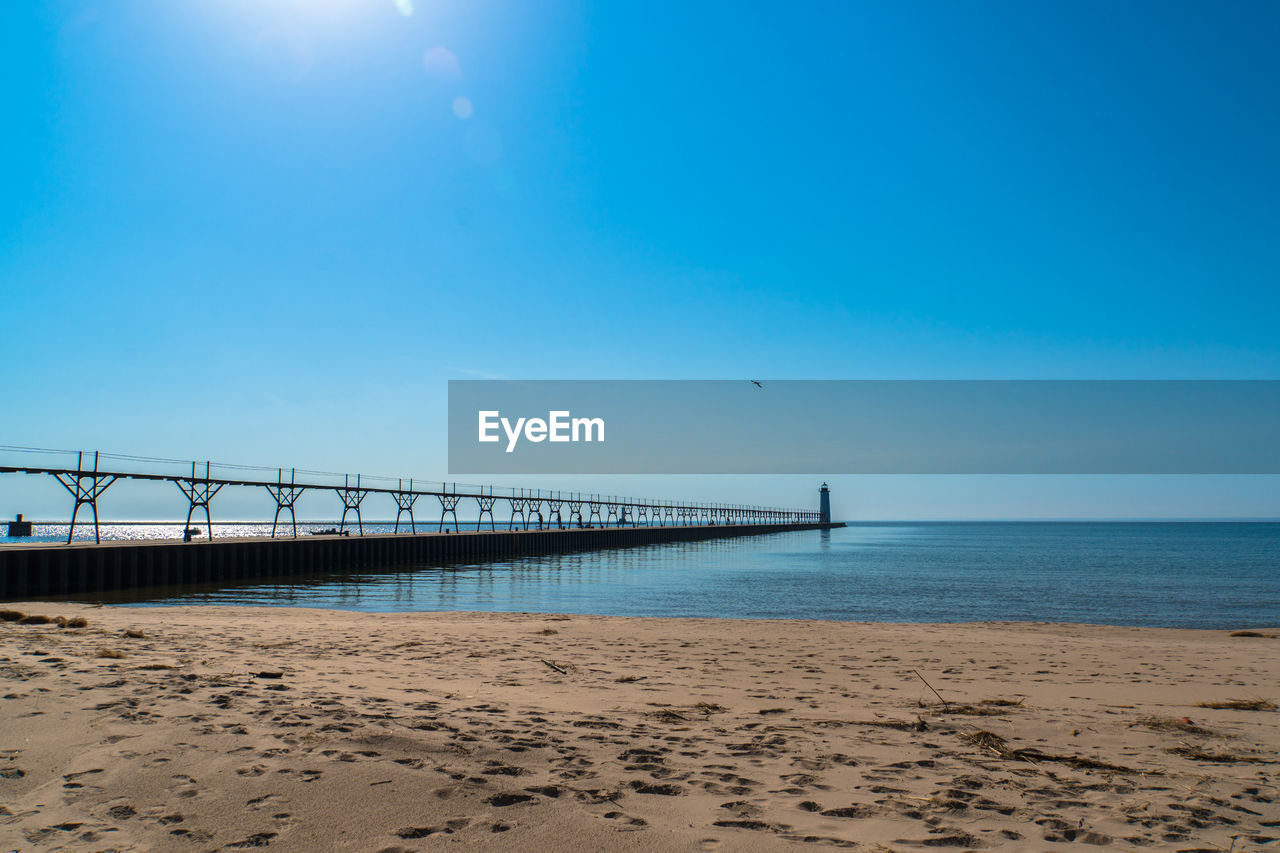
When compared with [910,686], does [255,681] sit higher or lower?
higher

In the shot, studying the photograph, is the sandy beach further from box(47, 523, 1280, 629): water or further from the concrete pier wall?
the concrete pier wall

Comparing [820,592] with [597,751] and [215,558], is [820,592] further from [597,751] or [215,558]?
[597,751]

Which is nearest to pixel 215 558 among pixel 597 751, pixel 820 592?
pixel 820 592

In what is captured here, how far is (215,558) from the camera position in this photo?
3353 centimetres

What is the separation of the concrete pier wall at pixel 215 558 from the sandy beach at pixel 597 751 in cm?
1776

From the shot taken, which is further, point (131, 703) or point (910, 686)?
point (910, 686)

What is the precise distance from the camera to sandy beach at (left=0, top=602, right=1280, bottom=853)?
436cm

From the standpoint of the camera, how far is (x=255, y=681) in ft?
26.0

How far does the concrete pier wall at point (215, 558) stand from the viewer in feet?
82.8

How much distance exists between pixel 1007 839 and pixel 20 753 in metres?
6.57

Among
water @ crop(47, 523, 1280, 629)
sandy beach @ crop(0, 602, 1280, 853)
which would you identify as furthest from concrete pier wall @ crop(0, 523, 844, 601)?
sandy beach @ crop(0, 602, 1280, 853)

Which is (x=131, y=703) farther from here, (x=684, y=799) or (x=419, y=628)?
(x=419, y=628)

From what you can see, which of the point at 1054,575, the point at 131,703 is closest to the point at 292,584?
the point at 131,703

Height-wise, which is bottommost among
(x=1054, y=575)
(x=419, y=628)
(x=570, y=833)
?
(x=1054, y=575)
